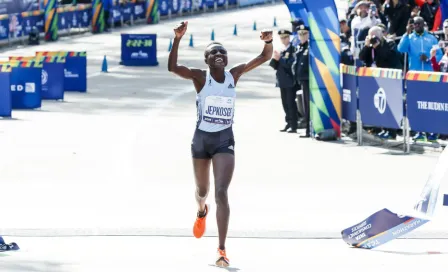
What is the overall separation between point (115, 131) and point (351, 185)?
672 cm

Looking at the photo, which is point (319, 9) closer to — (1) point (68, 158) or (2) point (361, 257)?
(1) point (68, 158)

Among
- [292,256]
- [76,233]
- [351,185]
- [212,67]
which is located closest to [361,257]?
[292,256]

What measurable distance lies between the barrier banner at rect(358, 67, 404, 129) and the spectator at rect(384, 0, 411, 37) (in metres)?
6.97

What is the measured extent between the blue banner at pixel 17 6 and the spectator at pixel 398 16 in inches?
709

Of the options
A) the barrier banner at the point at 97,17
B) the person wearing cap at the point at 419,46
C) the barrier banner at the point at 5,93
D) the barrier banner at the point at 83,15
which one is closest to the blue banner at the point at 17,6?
the barrier banner at the point at 83,15

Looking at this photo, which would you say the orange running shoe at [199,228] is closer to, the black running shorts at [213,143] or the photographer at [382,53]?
the black running shorts at [213,143]

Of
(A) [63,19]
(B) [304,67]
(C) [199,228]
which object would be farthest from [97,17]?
(C) [199,228]

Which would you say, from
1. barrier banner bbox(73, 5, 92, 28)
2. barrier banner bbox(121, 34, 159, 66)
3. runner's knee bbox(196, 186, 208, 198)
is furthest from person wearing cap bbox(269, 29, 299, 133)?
barrier banner bbox(73, 5, 92, 28)

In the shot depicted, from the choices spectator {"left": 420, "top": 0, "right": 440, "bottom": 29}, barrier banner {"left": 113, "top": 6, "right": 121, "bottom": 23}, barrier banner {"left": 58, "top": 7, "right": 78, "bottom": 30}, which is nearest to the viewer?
spectator {"left": 420, "top": 0, "right": 440, "bottom": 29}

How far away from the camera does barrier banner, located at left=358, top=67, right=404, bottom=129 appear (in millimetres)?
18500

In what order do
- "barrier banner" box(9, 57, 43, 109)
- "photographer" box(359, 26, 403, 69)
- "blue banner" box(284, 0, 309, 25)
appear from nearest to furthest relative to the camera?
"photographer" box(359, 26, 403, 69) < "barrier banner" box(9, 57, 43, 109) < "blue banner" box(284, 0, 309, 25)

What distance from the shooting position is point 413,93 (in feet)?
59.3

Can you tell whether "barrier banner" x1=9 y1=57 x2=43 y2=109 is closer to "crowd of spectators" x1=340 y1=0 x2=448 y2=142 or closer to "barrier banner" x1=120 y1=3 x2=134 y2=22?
"crowd of spectators" x1=340 y1=0 x2=448 y2=142

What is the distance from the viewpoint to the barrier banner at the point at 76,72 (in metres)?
28.1
